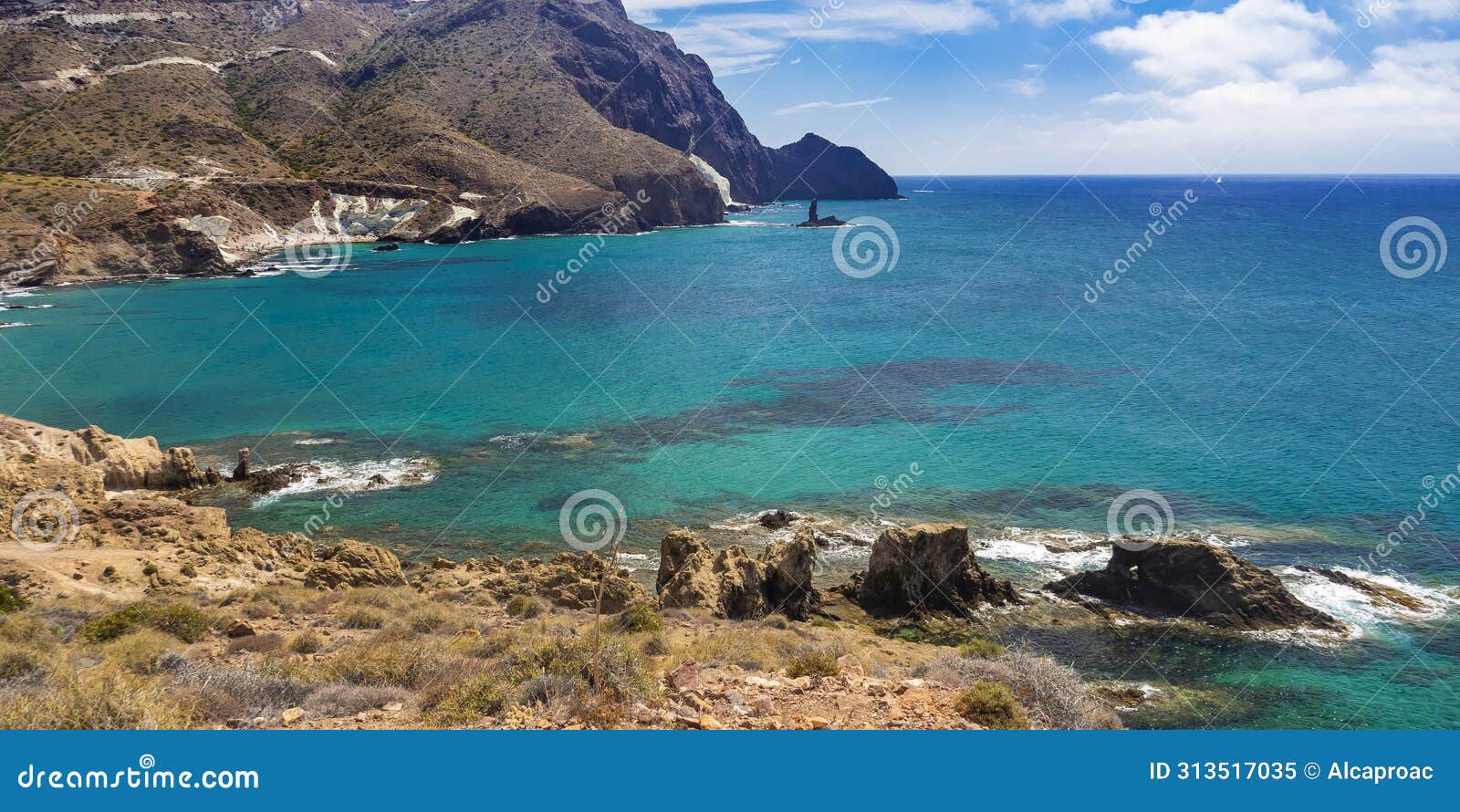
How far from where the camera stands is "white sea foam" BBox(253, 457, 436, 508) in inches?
1061

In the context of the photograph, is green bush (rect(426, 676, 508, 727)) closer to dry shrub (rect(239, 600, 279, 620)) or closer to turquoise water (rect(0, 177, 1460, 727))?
dry shrub (rect(239, 600, 279, 620))

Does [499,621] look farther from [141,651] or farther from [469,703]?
[469,703]

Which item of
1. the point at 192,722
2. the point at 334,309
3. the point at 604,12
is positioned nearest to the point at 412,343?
the point at 334,309

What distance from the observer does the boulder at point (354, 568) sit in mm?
18391

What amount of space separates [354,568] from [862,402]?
24172mm

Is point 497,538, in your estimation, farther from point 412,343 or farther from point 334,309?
point 334,309

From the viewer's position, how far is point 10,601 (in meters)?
14.2

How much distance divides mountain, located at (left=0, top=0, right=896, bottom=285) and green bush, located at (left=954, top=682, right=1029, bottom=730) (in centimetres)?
8214

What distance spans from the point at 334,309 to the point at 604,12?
152 metres

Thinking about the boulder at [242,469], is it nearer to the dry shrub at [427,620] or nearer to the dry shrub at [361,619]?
the dry shrub at [361,619]

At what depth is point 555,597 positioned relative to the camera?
17688mm

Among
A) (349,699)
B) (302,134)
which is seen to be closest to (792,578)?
(349,699)

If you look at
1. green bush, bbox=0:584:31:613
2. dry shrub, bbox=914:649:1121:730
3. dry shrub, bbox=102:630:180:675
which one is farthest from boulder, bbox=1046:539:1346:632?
green bush, bbox=0:584:31:613

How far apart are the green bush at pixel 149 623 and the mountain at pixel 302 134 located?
231 feet
